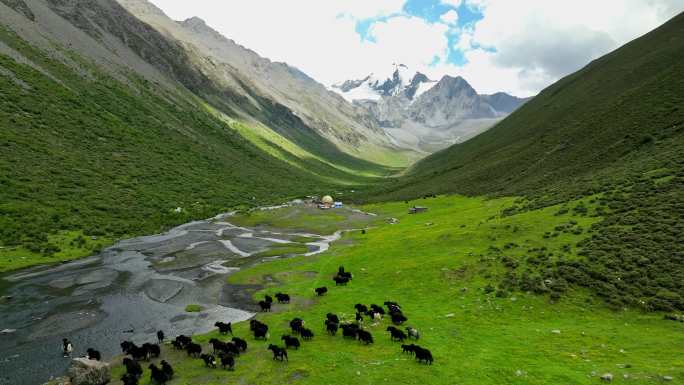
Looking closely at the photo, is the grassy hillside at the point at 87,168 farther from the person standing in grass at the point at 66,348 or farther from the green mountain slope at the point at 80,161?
the person standing in grass at the point at 66,348

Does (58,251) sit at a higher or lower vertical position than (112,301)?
lower

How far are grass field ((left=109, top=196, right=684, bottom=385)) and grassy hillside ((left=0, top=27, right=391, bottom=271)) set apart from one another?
134ft

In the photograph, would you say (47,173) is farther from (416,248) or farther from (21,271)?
(416,248)

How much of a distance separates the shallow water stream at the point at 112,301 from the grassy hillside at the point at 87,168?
30.5ft

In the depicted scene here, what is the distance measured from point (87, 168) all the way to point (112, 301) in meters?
81.6

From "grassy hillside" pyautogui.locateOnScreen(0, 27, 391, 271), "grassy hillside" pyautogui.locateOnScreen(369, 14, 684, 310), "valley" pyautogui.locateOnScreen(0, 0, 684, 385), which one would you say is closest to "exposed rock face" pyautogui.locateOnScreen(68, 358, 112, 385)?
"valley" pyautogui.locateOnScreen(0, 0, 684, 385)

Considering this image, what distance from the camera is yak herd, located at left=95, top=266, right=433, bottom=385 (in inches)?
1058

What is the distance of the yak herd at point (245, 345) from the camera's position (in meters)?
26.9

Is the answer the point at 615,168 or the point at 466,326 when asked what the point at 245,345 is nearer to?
the point at 466,326

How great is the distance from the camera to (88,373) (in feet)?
86.8

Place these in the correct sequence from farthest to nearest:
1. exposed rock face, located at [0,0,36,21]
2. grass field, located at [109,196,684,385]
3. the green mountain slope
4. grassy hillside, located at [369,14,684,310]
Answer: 1. exposed rock face, located at [0,0,36,21]
2. the green mountain slope
3. grassy hillside, located at [369,14,684,310]
4. grass field, located at [109,196,684,385]

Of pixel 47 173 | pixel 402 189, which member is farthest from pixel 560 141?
pixel 47 173

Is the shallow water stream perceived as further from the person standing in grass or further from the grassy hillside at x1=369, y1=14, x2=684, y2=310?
the grassy hillside at x1=369, y1=14, x2=684, y2=310

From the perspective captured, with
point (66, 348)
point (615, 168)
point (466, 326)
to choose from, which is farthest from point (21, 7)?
point (615, 168)
